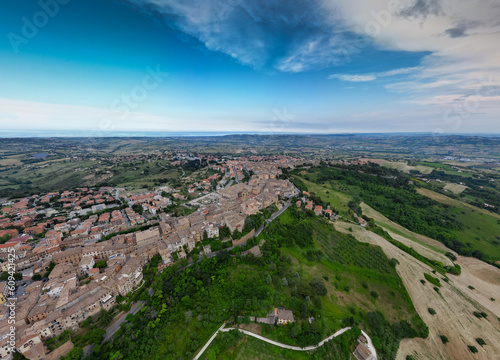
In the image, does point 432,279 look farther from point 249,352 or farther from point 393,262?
point 249,352

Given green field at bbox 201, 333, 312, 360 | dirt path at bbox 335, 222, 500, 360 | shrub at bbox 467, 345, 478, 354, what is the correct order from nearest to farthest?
1. green field at bbox 201, 333, 312, 360
2. shrub at bbox 467, 345, 478, 354
3. dirt path at bbox 335, 222, 500, 360

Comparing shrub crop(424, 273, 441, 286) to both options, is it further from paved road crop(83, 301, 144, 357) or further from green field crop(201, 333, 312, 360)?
paved road crop(83, 301, 144, 357)

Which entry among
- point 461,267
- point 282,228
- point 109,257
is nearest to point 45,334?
point 109,257

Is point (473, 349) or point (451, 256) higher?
point (451, 256)

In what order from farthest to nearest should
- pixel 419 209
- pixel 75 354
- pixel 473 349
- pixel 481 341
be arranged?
1. pixel 419 209
2. pixel 481 341
3. pixel 473 349
4. pixel 75 354

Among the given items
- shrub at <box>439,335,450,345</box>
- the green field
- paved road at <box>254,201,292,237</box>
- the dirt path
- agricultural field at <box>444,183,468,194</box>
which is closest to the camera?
the green field

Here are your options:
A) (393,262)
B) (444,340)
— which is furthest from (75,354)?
(393,262)

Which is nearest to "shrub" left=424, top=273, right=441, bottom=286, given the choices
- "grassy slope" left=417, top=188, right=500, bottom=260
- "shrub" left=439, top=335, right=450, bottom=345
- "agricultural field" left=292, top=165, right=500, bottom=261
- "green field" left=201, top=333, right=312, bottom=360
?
"shrub" left=439, top=335, right=450, bottom=345

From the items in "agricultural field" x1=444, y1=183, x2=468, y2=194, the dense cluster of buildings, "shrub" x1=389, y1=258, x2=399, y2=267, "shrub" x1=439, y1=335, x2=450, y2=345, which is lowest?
"shrub" x1=439, y1=335, x2=450, y2=345
